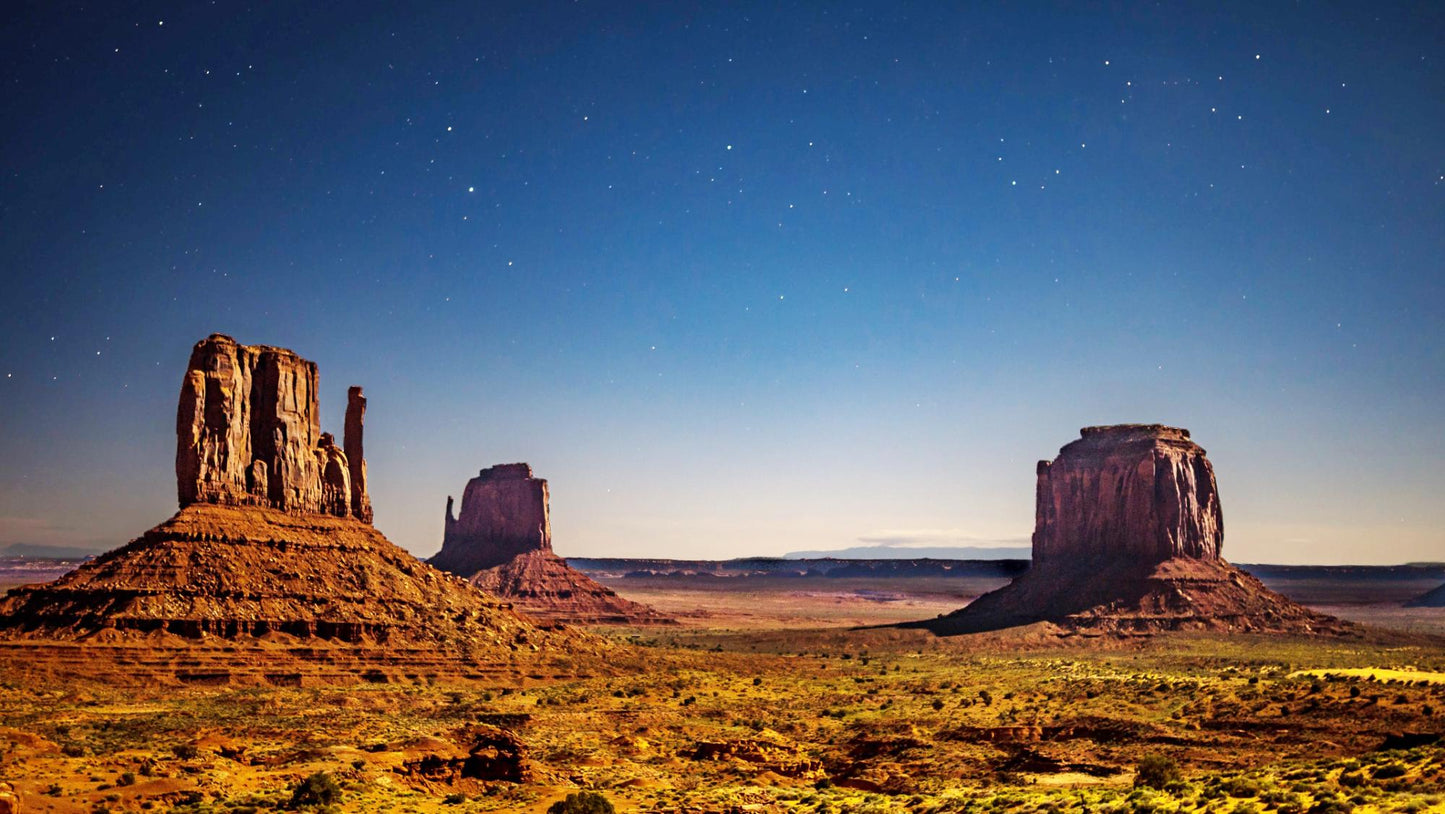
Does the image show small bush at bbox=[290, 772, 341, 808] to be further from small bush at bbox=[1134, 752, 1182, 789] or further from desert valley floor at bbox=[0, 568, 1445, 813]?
small bush at bbox=[1134, 752, 1182, 789]

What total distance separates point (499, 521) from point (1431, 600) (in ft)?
515

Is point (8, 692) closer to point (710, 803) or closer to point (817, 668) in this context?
point (710, 803)

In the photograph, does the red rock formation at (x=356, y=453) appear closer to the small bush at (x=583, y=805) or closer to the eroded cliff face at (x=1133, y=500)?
the small bush at (x=583, y=805)

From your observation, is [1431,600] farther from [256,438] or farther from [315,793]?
[315,793]

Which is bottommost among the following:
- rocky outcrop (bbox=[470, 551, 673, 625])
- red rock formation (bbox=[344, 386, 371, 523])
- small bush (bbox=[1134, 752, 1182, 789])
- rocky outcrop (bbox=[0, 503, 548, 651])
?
rocky outcrop (bbox=[470, 551, 673, 625])

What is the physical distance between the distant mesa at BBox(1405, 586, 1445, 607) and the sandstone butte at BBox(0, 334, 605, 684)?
6548 inches

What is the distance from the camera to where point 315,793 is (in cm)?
2841

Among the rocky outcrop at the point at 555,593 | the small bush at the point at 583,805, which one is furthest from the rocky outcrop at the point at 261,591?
the rocky outcrop at the point at 555,593

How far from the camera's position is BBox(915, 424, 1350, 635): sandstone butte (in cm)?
9469

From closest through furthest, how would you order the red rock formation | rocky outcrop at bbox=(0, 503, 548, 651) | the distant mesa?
1. rocky outcrop at bbox=(0, 503, 548, 651)
2. the red rock formation
3. the distant mesa

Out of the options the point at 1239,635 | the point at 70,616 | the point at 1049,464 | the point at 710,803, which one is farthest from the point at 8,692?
the point at 1049,464

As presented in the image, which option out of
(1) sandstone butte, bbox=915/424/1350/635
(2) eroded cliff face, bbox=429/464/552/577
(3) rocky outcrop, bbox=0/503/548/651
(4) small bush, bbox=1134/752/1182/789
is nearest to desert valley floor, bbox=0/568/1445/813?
(4) small bush, bbox=1134/752/1182/789

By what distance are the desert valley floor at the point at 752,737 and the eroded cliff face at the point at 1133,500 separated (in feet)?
88.0

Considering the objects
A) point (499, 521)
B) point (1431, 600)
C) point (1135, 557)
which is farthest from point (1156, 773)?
point (1431, 600)
